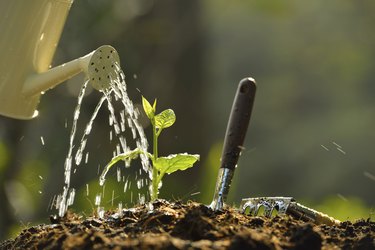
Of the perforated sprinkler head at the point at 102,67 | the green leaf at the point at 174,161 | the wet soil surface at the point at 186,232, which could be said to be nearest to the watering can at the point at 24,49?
the perforated sprinkler head at the point at 102,67

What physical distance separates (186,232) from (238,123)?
45 cm

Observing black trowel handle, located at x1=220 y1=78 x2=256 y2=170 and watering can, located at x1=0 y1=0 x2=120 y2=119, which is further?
watering can, located at x1=0 y1=0 x2=120 y2=119

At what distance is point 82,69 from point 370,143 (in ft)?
41.6

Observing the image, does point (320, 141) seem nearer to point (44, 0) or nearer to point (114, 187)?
point (114, 187)

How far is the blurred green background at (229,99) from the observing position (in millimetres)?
4480

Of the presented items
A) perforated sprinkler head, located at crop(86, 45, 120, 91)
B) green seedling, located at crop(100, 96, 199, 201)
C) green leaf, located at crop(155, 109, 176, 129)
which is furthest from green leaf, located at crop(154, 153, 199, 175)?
perforated sprinkler head, located at crop(86, 45, 120, 91)

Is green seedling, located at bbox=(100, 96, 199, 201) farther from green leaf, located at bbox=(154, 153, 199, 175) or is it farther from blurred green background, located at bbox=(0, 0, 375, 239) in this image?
blurred green background, located at bbox=(0, 0, 375, 239)

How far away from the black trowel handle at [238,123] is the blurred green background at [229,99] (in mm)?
364

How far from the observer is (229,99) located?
50.3 ft

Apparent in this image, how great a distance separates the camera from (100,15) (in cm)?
548

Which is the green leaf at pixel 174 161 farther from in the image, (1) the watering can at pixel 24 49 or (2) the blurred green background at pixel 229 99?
(2) the blurred green background at pixel 229 99

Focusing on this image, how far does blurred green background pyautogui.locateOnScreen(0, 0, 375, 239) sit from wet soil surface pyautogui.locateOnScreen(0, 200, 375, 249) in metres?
0.42

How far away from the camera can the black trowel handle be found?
1.55 meters

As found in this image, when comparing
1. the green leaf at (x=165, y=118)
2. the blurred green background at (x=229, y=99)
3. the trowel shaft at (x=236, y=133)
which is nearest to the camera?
the trowel shaft at (x=236, y=133)
